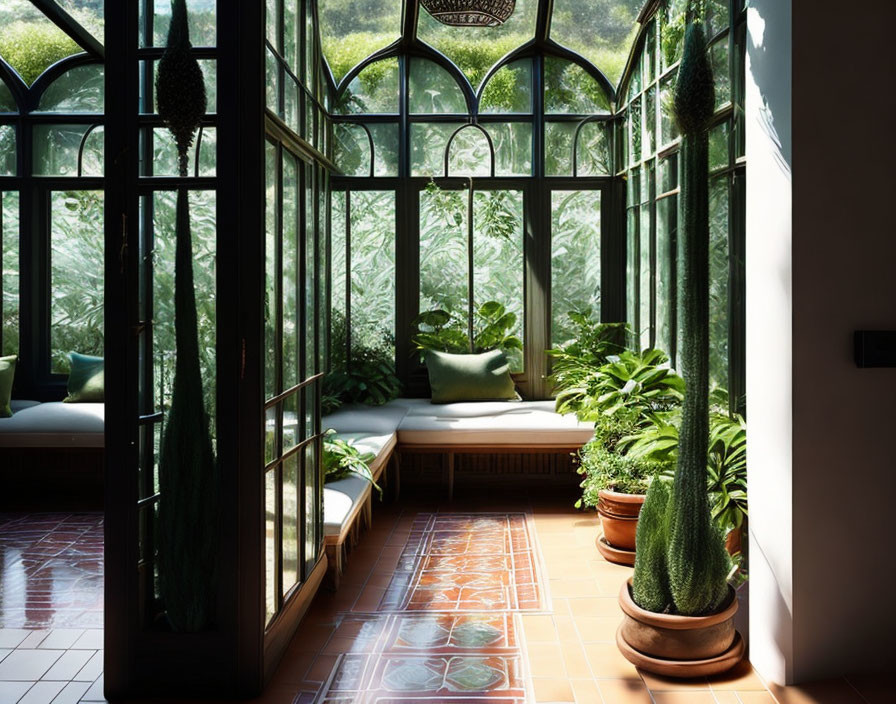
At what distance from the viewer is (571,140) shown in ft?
22.8

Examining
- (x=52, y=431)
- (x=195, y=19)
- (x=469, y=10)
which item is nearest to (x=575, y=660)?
(x=195, y=19)

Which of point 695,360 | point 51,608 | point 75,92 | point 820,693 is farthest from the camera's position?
point 75,92

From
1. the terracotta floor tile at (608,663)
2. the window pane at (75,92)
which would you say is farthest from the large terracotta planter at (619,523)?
the window pane at (75,92)

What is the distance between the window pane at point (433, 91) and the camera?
693 cm

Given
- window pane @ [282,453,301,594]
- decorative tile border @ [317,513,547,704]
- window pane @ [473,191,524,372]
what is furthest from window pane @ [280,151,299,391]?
window pane @ [473,191,524,372]

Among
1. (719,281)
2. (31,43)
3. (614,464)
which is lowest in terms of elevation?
(614,464)

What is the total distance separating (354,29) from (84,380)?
360cm

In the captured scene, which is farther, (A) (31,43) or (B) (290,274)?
(A) (31,43)

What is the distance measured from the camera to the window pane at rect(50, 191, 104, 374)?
6.65 meters

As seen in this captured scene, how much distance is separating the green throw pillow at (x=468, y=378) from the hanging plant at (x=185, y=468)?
12.6ft

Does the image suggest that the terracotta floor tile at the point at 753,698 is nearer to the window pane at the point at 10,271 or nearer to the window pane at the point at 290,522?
the window pane at the point at 290,522

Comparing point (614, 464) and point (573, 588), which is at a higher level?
point (614, 464)

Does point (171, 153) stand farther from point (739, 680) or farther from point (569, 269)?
point (569, 269)

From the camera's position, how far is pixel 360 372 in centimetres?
675
